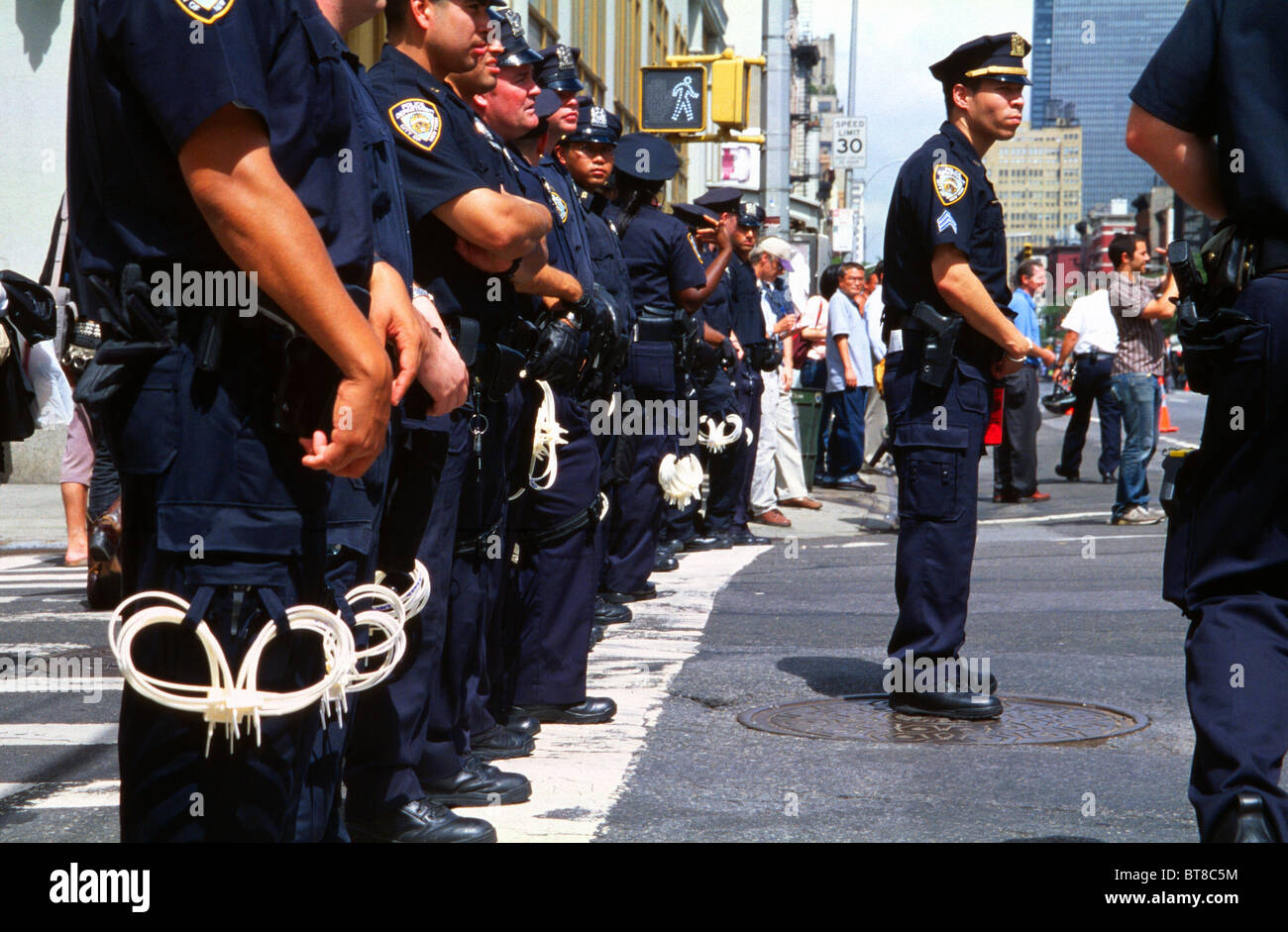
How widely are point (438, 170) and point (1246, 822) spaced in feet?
7.60

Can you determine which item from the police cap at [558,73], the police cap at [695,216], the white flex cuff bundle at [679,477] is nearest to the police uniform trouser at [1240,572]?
the police cap at [558,73]

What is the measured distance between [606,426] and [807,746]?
1799 millimetres

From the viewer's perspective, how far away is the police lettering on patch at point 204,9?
Answer: 231 centimetres

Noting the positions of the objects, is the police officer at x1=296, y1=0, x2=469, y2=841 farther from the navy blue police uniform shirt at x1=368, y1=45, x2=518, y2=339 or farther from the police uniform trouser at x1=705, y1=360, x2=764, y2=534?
the police uniform trouser at x1=705, y1=360, x2=764, y2=534

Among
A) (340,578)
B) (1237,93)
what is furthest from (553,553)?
(1237,93)

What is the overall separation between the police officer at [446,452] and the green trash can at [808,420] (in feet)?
33.3

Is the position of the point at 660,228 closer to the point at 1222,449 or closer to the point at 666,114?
the point at 1222,449

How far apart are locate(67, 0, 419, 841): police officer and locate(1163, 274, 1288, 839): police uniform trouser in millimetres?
1558

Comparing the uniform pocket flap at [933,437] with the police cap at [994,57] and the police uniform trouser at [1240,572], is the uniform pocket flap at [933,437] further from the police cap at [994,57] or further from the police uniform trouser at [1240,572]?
the police uniform trouser at [1240,572]

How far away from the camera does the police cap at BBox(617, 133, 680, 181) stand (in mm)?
7801

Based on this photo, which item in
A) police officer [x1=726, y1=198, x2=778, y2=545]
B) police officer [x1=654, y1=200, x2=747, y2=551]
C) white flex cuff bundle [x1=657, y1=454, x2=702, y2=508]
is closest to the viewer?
white flex cuff bundle [x1=657, y1=454, x2=702, y2=508]

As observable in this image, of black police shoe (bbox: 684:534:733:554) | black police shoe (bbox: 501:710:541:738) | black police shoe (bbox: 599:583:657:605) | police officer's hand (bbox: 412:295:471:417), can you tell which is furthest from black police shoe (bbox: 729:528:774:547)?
police officer's hand (bbox: 412:295:471:417)

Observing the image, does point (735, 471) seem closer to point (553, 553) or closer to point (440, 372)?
point (553, 553)

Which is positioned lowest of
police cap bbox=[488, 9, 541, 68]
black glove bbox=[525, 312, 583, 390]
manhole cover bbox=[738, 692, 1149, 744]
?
manhole cover bbox=[738, 692, 1149, 744]
